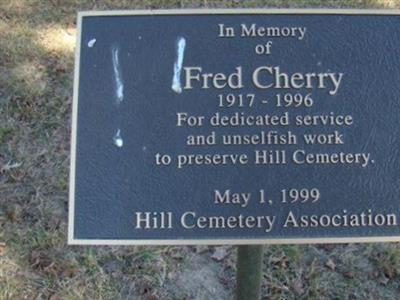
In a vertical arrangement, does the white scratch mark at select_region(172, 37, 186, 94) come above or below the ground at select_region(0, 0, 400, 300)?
above

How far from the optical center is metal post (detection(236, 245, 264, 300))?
8.16ft

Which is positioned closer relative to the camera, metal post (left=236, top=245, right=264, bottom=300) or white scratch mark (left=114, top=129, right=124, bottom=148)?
white scratch mark (left=114, top=129, right=124, bottom=148)

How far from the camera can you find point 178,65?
2.46 m

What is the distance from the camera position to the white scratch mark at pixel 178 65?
2.44 metres

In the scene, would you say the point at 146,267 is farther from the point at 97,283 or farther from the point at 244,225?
the point at 244,225

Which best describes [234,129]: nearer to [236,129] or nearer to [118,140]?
[236,129]

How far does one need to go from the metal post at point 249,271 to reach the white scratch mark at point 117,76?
2.44ft

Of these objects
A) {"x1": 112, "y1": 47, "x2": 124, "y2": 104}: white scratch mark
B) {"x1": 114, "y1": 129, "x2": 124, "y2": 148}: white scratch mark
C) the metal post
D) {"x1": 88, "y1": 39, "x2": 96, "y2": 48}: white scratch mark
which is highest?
{"x1": 88, "y1": 39, "x2": 96, "y2": 48}: white scratch mark

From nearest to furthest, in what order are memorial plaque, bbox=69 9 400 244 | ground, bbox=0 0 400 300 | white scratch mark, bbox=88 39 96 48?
memorial plaque, bbox=69 9 400 244 < white scratch mark, bbox=88 39 96 48 < ground, bbox=0 0 400 300

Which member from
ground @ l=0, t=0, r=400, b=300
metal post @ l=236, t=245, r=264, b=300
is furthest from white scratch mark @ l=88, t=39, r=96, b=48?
ground @ l=0, t=0, r=400, b=300

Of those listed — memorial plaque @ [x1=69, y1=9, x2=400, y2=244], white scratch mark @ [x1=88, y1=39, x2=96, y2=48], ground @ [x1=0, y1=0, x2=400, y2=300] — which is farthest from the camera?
ground @ [x1=0, y1=0, x2=400, y2=300]

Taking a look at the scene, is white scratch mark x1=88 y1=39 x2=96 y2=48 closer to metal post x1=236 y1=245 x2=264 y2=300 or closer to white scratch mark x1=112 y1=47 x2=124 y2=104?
white scratch mark x1=112 y1=47 x2=124 y2=104

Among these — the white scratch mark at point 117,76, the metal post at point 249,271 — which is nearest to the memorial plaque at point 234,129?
the white scratch mark at point 117,76

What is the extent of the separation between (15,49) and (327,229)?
2869 millimetres
